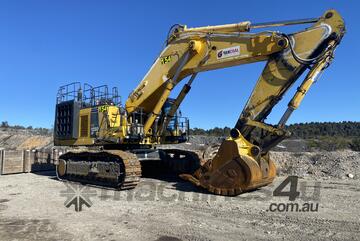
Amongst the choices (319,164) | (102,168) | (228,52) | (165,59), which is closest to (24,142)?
(102,168)

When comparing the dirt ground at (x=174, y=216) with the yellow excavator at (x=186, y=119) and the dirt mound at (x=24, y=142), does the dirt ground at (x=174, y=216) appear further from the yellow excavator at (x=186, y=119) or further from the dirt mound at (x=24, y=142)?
the dirt mound at (x=24, y=142)

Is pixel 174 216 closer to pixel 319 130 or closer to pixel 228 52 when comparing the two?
pixel 228 52

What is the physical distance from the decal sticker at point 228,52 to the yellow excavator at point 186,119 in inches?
1.2

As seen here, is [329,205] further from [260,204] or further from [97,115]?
[97,115]

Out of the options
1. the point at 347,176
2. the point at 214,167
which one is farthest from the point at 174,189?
the point at 347,176

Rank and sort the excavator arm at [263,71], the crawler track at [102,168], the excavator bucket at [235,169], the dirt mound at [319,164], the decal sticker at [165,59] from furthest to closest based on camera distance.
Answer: the dirt mound at [319,164] < the decal sticker at [165,59] < the crawler track at [102,168] < the excavator arm at [263,71] < the excavator bucket at [235,169]

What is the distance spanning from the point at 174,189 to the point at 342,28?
6.22 metres

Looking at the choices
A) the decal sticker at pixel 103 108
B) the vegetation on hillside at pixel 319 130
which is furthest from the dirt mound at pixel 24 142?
the decal sticker at pixel 103 108

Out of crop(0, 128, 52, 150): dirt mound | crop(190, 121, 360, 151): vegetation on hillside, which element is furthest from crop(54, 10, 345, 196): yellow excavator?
crop(190, 121, 360, 151): vegetation on hillside

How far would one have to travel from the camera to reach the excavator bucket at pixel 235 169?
31.3 feet

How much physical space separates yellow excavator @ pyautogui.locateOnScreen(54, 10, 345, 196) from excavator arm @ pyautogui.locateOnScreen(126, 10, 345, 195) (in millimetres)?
25

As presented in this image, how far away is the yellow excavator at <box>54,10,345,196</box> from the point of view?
980cm

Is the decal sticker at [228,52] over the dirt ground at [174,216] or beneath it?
over

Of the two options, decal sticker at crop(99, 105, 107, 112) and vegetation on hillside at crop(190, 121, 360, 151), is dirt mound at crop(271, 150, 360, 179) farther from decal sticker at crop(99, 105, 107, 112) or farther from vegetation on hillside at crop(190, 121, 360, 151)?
vegetation on hillside at crop(190, 121, 360, 151)
